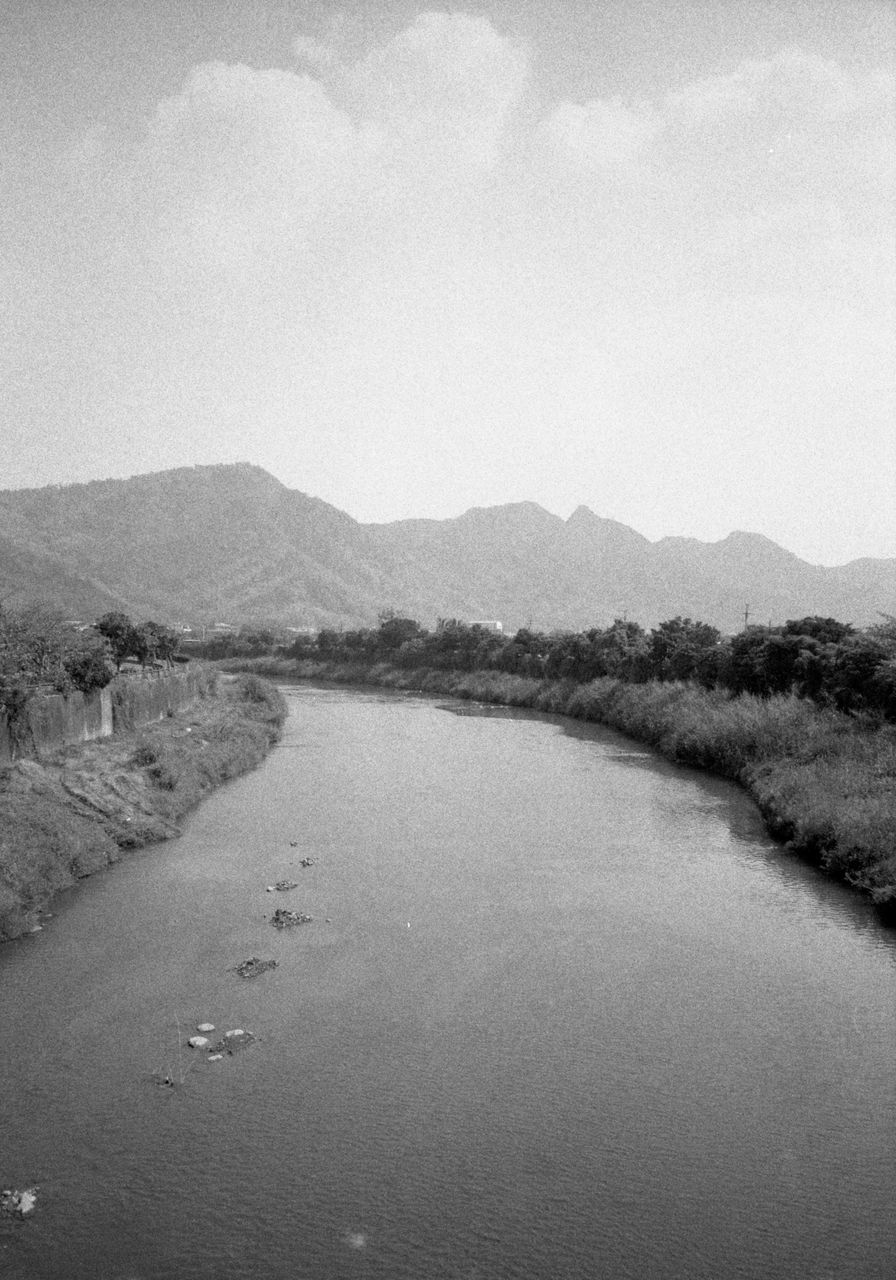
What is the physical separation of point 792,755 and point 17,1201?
2542 centimetres

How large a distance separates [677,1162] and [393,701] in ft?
179

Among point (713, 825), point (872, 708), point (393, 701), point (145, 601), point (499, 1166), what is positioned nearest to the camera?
point (499, 1166)

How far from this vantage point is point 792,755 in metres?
29.9

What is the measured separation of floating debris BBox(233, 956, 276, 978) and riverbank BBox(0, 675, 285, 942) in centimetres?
400

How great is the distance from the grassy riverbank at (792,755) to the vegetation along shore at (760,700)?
0.16ft

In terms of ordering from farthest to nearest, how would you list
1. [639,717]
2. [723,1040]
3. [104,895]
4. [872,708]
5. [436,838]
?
[639,717] → [872,708] → [436,838] → [104,895] → [723,1040]

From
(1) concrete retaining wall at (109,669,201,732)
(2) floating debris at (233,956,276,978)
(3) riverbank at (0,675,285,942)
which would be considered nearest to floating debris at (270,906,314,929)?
(2) floating debris at (233,956,276,978)

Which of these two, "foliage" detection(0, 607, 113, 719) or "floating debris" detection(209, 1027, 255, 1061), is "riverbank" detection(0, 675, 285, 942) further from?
"floating debris" detection(209, 1027, 255, 1061)

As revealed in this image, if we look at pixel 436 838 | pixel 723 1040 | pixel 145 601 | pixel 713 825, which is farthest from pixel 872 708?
pixel 145 601

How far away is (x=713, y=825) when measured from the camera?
2602 cm

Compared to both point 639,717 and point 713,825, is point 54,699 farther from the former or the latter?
point 639,717

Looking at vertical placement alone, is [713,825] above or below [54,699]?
below

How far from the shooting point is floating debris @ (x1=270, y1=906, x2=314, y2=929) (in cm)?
1731

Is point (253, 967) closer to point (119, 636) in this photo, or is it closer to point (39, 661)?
point (39, 661)
